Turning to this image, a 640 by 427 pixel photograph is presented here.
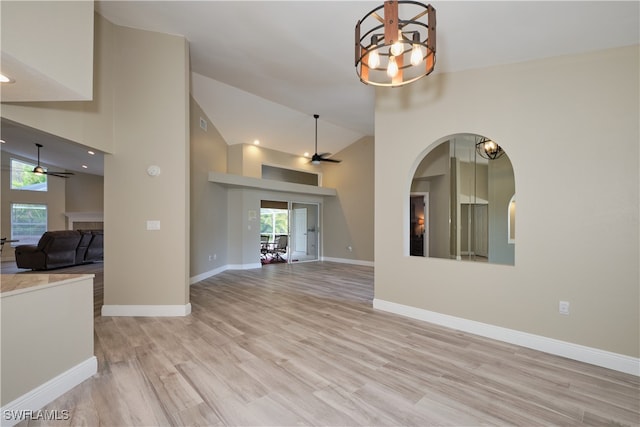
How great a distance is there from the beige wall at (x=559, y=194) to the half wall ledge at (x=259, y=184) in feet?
14.9

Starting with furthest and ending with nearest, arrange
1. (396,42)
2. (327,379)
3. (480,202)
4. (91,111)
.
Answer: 1. (480,202)
2. (91,111)
3. (327,379)
4. (396,42)

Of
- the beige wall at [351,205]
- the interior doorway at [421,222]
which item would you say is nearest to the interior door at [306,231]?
the beige wall at [351,205]

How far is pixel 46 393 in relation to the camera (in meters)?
1.92

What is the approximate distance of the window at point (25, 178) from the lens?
936 centimetres

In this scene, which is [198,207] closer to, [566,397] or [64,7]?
[64,7]

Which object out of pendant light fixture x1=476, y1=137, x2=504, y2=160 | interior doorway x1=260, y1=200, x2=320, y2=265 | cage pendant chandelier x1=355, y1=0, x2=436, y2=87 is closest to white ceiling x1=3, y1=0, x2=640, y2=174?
cage pendant chandelier x1=355, y1=0, x2=436, y2=87

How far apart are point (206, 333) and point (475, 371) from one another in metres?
2.75

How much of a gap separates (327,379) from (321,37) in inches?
140

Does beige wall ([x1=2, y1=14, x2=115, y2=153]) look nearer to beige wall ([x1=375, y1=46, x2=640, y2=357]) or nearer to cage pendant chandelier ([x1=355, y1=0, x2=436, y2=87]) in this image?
cage pendant chandelier ([x1=355, y1=0, x2=436, y2=87])

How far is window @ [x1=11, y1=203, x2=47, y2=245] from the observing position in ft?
31.0

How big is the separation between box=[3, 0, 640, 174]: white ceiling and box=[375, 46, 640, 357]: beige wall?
0.24 m

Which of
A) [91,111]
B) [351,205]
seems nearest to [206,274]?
[91,111]

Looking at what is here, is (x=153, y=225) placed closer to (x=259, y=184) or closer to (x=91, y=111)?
(x=91, y=111)

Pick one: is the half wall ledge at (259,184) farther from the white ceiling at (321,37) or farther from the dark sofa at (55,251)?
the dark sofa at (55,251)
